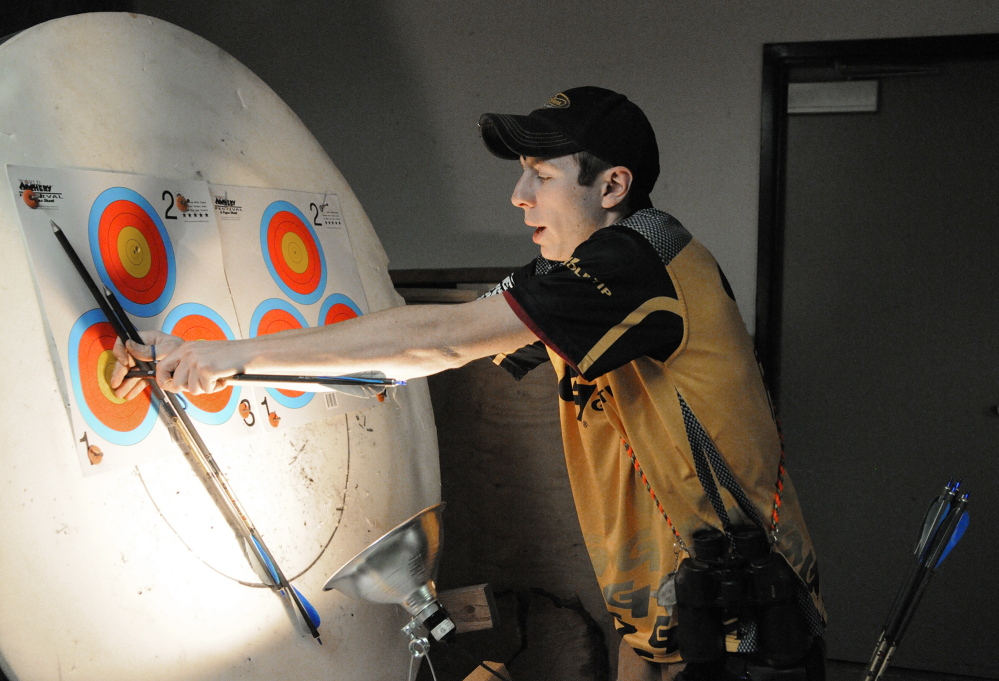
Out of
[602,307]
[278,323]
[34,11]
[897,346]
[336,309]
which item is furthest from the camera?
[897,346]

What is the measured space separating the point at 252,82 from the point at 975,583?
2.30 meters

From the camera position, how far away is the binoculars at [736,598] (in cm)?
108

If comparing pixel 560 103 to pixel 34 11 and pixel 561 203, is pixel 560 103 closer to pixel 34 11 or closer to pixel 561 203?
pixel 561 203

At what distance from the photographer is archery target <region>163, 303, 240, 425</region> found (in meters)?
1.14

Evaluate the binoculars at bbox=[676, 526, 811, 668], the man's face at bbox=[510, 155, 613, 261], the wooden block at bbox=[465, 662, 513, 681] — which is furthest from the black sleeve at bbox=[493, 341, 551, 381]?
the wooden block at bbox=[465, 662, 513, 681]

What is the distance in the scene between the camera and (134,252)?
1.11 meters

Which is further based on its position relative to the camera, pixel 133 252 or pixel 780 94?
pixel 780 94

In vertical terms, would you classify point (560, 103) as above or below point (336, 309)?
above

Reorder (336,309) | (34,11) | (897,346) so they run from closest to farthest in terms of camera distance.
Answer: (336,309) < (34,11) < (897,346)

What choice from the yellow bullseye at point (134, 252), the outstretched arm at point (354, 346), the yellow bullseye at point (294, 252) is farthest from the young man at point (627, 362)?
the yellow bullseye at point (294, 252)

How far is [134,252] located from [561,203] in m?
0.59

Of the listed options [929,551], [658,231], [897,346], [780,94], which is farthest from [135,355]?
[897,346]

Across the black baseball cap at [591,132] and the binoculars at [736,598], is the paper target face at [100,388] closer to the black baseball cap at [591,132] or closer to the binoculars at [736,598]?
the black baseball cap at [591,132]

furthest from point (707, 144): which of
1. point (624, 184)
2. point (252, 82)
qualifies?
point (252, 82)
